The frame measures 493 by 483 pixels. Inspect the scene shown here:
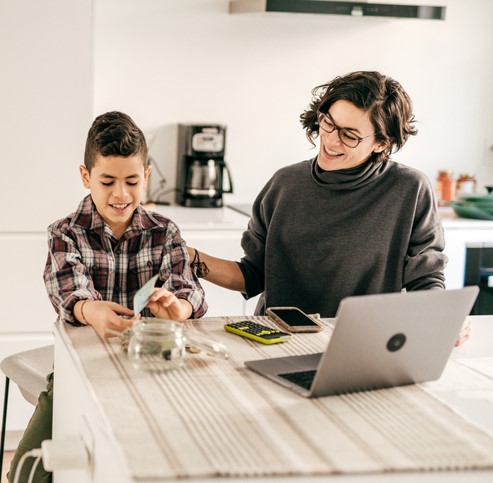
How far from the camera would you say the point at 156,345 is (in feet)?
5.06

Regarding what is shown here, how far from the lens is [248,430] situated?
1.29m

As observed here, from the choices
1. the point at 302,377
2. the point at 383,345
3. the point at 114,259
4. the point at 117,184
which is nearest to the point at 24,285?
the point at 114,259

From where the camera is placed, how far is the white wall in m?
3.71

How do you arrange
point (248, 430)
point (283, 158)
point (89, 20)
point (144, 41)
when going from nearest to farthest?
1. point (248, 430)
2. point (89, 20)
3. point (144, 41)
4. point (283, 158)

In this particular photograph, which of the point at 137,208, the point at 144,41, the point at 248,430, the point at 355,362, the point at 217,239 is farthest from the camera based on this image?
the point at 144,41

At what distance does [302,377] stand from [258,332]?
29 cm

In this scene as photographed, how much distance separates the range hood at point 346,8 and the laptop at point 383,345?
2.15 m

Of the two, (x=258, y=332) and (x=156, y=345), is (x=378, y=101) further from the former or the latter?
(x=156, y=345)

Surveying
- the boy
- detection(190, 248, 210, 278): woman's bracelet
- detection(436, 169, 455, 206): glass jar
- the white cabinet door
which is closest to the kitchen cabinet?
the white cabinet door

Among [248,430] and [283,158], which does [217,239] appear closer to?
[283,158]

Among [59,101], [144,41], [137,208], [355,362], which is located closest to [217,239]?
[59,101]

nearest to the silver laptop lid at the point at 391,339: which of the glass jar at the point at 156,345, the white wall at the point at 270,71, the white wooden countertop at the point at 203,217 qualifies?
the glass jar at the point at 156,345

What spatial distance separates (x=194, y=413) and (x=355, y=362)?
282 mm

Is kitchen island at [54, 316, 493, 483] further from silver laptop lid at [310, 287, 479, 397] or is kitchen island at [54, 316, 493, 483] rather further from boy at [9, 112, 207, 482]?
boy at [9, 112, 207, 482]
